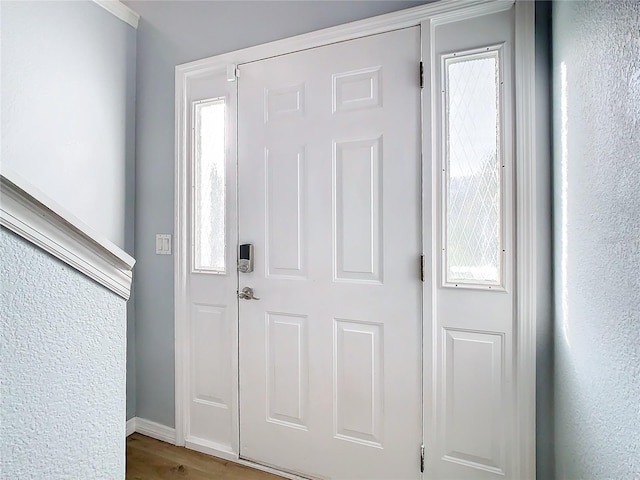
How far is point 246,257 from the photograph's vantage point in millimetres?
1993

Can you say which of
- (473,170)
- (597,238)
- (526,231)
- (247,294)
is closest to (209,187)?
(247,294)

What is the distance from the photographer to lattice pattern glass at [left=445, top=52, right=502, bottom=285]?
1.56 metres

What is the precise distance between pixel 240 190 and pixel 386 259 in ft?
2.74

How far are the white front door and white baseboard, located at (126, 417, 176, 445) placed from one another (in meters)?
0.50

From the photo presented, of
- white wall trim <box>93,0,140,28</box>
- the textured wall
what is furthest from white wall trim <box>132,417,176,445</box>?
white wall trim <box>93,0,140,28</box>

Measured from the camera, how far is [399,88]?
1689mm

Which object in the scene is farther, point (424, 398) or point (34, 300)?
point (424, 398)

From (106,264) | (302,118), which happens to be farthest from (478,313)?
(106,264)

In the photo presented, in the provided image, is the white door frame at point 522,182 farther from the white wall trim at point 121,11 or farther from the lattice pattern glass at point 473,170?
the white wall trim at point 121,11

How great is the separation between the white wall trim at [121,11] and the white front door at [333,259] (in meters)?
0.89

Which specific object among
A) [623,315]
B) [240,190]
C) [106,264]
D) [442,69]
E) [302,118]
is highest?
[442,69]

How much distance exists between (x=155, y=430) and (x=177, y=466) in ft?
1.23

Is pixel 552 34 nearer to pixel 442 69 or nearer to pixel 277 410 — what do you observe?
pixel 442 69

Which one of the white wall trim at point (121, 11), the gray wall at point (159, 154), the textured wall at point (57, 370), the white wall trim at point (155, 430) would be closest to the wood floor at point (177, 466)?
the white wall trim at point (155, 430)
